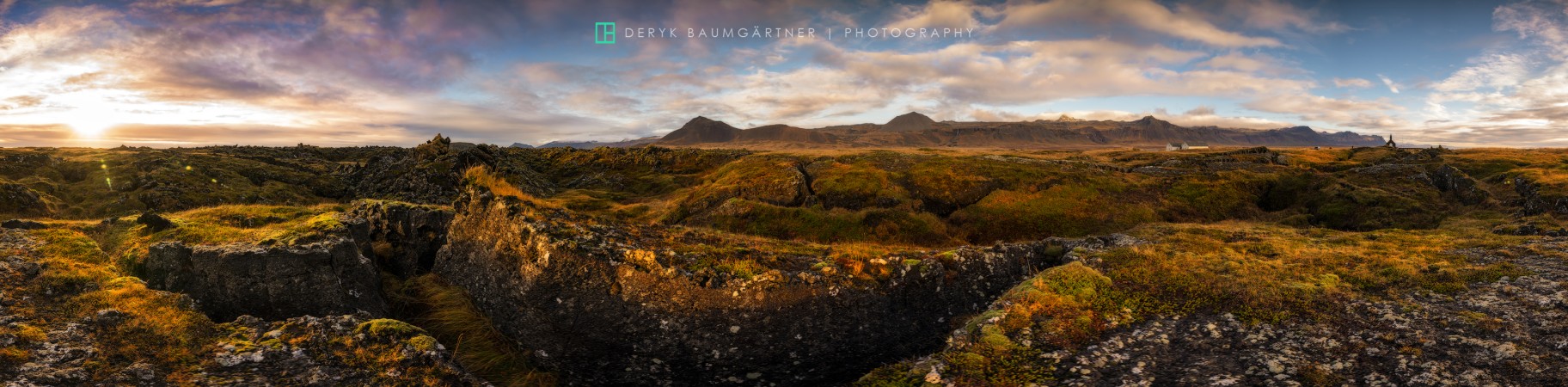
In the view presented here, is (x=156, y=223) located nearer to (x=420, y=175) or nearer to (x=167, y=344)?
(x=167, y=344)

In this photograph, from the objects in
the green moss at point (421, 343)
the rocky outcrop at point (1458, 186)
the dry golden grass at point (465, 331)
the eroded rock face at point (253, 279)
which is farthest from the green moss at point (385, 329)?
the rocky outcrop at point (1458, 186)

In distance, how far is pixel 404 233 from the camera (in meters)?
18.3

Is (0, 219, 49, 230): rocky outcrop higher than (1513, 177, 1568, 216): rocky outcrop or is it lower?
higher

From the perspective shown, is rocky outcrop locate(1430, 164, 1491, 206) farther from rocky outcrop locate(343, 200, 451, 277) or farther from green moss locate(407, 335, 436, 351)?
rocky outcrop locate(343, 200, 451, 277)

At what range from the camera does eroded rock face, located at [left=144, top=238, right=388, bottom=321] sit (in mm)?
11477

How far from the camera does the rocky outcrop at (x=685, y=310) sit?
13.1 m

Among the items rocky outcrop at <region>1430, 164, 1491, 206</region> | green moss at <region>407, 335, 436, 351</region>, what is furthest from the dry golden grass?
rocky outcrop at <region>1430, 164, 1491, 206</region>

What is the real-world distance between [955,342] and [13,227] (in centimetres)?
2287

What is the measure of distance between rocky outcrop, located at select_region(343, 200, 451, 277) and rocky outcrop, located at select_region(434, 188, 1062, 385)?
12.3 feet

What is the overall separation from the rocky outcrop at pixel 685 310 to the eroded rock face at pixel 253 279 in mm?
3519

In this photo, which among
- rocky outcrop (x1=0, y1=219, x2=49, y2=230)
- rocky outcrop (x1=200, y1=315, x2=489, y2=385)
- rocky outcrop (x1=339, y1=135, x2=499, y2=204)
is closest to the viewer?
rocky outcrop (x1=200, y1=315, x2=489, y2=385)

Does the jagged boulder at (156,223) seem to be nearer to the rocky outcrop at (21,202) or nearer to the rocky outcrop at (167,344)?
the rocky outcrop at (167,344)

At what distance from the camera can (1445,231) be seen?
24.8m

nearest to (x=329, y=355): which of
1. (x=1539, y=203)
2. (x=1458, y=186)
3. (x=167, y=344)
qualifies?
(x=167, y=344)
